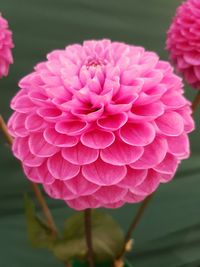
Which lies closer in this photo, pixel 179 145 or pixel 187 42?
pixel 179 145

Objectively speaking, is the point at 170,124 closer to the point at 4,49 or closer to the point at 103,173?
the point at 103,173

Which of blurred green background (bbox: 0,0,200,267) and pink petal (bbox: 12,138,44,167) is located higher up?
pink petal (bbox: 12,138,44,167)

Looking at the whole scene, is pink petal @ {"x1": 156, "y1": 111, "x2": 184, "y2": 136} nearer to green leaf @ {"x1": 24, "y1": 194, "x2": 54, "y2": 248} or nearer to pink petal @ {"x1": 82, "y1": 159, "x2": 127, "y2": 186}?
pink petal @ {"x1": 82, "y1": 159, "x2": 127, "y2": 186}

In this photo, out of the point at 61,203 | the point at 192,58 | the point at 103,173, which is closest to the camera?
the point at 103,173

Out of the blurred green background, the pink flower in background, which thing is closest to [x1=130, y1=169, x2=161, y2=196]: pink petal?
the pink flower in background

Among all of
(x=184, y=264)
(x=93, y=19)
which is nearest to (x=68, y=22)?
(x=93, y=19)

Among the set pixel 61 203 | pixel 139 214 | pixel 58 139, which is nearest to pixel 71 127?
pixel 58 139
